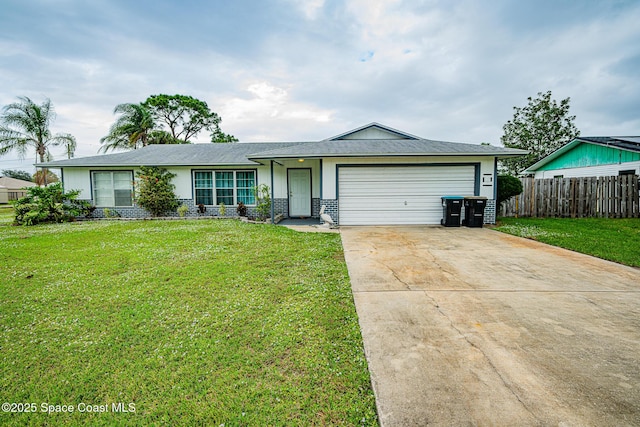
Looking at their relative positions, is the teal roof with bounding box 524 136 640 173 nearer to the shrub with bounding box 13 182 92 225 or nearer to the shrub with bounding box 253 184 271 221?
the shrub with bounding box 253 184 271 221

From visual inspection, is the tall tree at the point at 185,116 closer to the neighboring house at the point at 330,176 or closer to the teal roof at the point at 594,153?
the neighboring house at the point at 330,176

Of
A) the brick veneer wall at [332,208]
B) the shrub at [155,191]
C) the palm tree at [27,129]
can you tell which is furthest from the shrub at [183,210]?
the palm tree at [27,129]

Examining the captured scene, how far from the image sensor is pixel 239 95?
19.3 m

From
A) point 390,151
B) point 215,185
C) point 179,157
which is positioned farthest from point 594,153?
point 179,157

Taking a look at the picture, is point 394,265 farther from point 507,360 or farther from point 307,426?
point 307,426

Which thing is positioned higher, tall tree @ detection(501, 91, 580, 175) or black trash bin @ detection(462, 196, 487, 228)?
tall tree @ detection(501, 91, 580, 175)

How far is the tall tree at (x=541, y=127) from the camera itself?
81.3ft

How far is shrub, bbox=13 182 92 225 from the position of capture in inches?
430

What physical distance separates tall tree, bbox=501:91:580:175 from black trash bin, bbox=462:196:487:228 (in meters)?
20.0

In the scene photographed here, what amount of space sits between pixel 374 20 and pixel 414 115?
30.9ft

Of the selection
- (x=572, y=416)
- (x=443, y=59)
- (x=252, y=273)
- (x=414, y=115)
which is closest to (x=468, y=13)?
(x=443, y=59)

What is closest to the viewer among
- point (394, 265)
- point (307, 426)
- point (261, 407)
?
point (307, 426)

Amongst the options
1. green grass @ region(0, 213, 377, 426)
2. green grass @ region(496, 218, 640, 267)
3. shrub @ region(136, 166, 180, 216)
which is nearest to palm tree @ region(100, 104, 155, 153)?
shrub @ region(136, 166, 180, 216)

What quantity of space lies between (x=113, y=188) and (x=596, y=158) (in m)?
24.3
